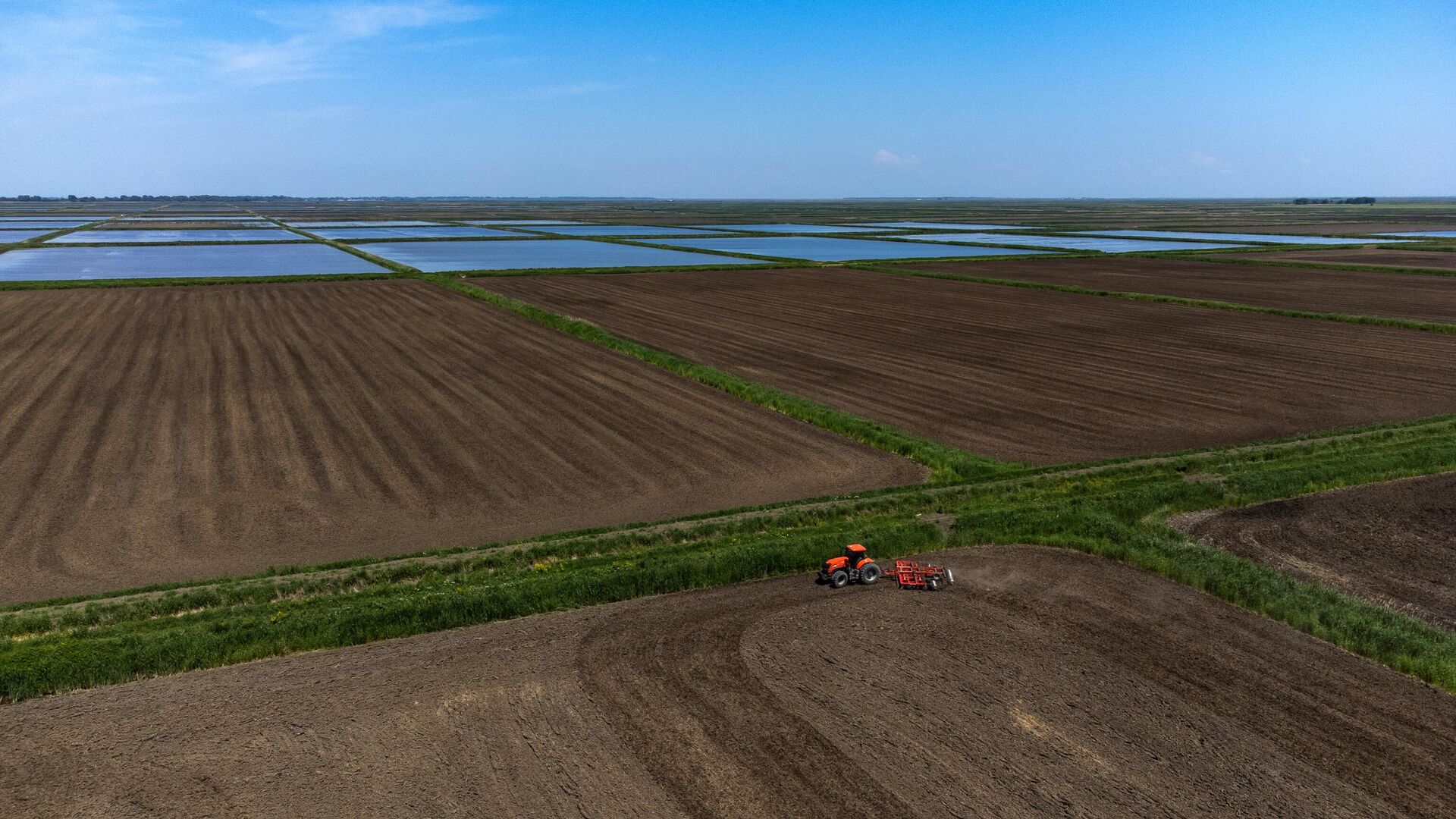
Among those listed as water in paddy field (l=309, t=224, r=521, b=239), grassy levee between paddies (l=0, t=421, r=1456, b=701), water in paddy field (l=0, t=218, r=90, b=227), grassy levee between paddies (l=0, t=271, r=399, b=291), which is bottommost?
grassy levee between paddies (l=0, t=421, r=1456, b=701)

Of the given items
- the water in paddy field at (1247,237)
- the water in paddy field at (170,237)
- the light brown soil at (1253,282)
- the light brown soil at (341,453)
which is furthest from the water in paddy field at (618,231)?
the light brown soil at (341,453)

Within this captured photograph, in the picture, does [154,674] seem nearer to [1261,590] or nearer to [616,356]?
[1261,590]

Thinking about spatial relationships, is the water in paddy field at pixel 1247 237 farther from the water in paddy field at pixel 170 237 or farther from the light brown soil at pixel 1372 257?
the water in paddy field at pixel 170 237

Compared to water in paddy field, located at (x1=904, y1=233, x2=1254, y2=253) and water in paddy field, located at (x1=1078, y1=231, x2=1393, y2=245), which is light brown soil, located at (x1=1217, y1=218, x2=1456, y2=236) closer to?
water in paddy field, located at (x1=1078, y1=231, x2=1393, y2=245)

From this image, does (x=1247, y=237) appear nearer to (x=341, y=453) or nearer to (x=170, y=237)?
(x=341, y=453)

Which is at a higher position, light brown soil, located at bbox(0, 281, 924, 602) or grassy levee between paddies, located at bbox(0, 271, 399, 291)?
grassy levee between paddies, located at bbox(0, 271, 399, 291)

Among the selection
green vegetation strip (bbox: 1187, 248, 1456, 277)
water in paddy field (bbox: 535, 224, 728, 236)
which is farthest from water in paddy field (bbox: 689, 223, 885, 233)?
green vegetation strip (bbox: 1187, 248, 1456, 277)
